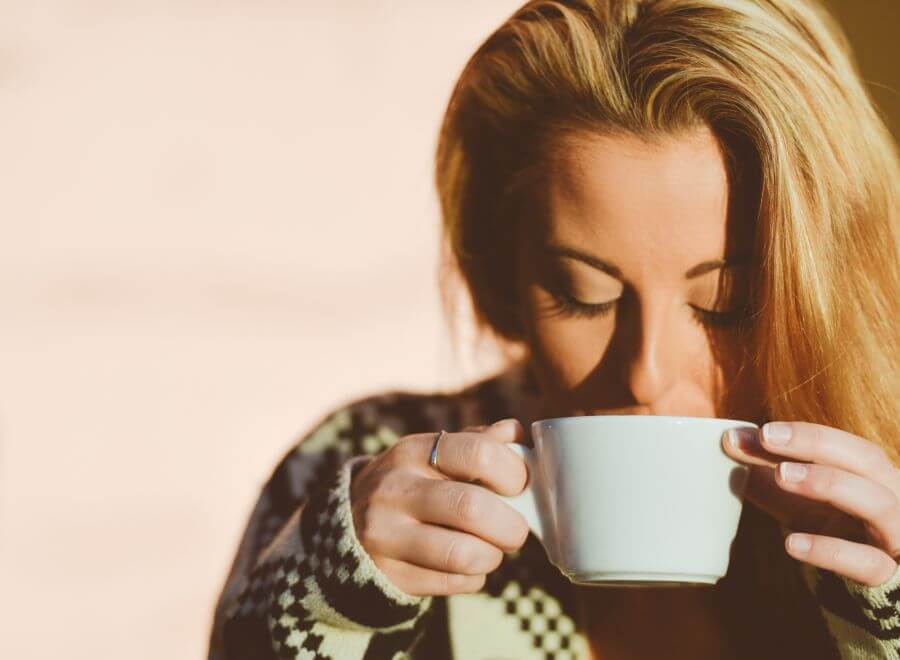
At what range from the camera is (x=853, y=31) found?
5.17ft

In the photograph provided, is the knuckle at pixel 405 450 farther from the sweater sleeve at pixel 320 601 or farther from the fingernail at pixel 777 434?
the fingernail at pixel 777 434

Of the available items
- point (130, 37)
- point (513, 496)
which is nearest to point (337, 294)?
point (130, 37)

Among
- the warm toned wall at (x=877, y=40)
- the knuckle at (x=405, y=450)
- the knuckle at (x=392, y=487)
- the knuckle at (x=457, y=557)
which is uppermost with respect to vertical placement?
the warm toned wall at (x=877, y=40)

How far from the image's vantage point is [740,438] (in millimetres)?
668

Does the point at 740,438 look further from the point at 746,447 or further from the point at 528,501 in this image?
the point at 528,501

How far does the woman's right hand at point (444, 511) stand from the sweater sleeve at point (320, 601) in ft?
0.07

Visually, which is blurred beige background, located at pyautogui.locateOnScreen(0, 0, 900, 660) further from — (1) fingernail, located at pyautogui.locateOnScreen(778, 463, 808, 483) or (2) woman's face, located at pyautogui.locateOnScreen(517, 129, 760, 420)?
(1) fingernail, located at pyautogui.locateOnScreen(778, 463, 808, 483)

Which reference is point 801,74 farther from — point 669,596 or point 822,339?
point 669,596

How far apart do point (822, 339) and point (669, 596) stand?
0.43m

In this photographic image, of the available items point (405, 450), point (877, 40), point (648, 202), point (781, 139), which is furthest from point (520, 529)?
point (877, 40)

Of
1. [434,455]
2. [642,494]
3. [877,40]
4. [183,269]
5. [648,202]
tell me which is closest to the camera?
[642,494]

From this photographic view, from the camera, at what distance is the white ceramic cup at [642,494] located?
0.65m

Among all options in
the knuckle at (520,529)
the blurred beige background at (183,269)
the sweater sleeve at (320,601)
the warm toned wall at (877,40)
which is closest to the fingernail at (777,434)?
the knuckle at (520,529)

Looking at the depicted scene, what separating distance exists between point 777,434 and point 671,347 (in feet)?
0.76
